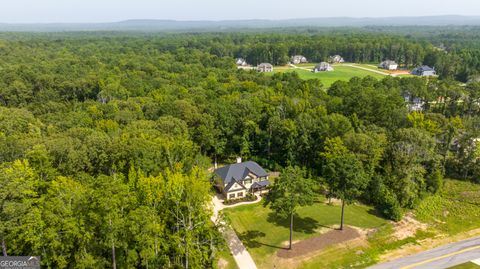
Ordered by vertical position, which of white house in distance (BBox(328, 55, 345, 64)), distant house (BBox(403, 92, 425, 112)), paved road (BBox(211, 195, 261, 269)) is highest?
white house in distance (BBox(328, 55, 345, 64))

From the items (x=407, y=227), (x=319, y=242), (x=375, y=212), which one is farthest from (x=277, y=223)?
(x=407, y=227)

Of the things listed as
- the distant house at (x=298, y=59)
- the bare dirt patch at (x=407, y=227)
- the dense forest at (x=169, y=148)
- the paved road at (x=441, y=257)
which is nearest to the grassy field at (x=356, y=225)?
the bare dirt patch at (x=407, y=227)

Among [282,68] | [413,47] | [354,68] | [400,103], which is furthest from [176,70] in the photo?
[413,47]

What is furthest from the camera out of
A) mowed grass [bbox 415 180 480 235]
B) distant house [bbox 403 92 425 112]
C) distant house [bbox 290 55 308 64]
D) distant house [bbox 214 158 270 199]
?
distant house [bbox 290 55 308 64]

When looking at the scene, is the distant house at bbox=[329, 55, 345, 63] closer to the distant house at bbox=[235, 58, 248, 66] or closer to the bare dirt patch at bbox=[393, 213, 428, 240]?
the distant house at bbox=[235, 58, 248, 66]

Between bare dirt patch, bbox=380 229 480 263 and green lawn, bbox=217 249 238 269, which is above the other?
green lawn, bbox=217 249 238 269

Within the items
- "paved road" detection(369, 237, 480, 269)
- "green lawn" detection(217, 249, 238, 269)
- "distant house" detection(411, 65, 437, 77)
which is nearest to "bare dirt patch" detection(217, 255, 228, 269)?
"green lawn" detection(217, 249, 238, 269)
